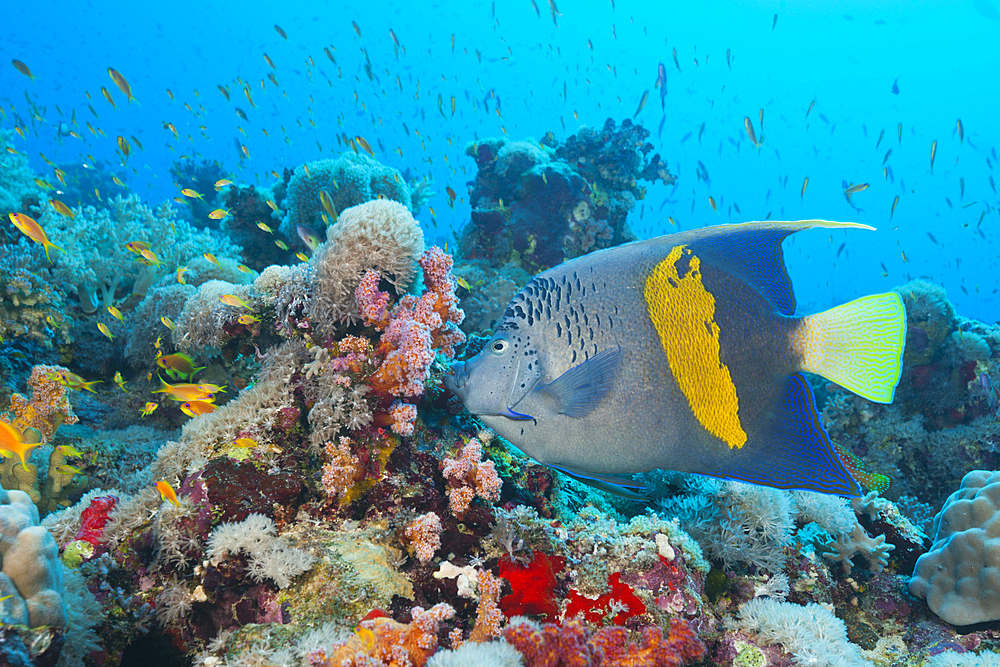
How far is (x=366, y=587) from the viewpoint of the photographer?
211 cm

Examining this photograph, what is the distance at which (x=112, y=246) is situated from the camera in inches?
258

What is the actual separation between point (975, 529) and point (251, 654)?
4580 mm

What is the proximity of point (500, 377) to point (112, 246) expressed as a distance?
25.1 feet

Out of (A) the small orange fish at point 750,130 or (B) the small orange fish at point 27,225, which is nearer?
(B) the small orange fish at point 27,225

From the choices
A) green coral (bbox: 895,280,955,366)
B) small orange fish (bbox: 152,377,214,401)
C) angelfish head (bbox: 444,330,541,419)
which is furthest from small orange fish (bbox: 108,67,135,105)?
green coral (bbox: 895,280,955,366)

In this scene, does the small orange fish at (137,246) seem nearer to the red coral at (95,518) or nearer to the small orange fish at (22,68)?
the red coral at (95,518)

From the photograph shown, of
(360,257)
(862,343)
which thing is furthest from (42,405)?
(862,343)

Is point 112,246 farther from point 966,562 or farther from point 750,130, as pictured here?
point 750,130

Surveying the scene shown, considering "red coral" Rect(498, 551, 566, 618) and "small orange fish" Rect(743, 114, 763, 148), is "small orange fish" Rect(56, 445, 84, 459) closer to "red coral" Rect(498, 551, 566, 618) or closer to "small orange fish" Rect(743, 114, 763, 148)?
"red coral" Rect(498, 551, 566, 618)

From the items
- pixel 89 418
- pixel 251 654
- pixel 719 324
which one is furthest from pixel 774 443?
pixel 89 418

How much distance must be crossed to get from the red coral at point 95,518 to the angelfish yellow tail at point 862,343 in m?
3.52

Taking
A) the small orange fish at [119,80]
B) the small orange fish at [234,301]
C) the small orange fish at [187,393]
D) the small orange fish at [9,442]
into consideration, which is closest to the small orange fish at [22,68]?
the small orange fish at [119,80]

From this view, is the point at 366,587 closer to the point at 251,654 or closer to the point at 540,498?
the point at 251,654

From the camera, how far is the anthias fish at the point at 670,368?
5.03 feet
